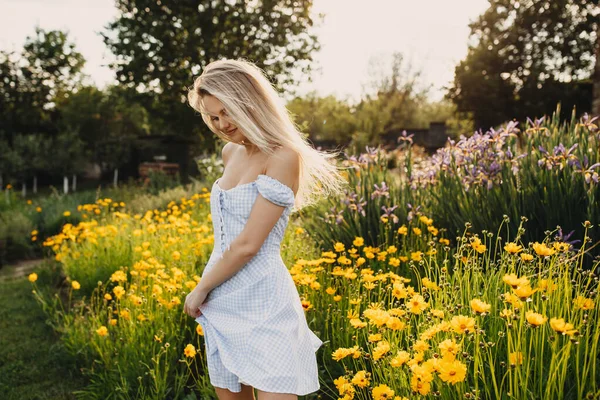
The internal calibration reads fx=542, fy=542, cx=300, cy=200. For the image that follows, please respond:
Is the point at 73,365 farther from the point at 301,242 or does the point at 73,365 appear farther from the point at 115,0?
the point at 115,0

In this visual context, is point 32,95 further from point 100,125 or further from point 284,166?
point 284,166

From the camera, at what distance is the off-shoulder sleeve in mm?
1904

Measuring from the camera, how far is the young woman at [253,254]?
1.93 meters

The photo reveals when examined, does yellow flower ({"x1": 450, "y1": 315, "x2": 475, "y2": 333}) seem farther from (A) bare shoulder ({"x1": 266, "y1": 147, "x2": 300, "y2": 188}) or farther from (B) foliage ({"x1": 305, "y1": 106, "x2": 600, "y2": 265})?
(B) foliage ({"x1": 305, "y1": 106, "x2": 600, "y2": 265})

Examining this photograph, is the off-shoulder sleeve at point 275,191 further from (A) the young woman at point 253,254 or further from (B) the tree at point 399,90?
(B) the tree at point 399,90

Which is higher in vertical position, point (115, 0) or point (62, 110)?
point (115, 0)

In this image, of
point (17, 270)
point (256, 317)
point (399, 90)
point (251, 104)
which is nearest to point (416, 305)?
point (256, 317)

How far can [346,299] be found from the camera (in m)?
3.36

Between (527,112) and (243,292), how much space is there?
78.0 ft

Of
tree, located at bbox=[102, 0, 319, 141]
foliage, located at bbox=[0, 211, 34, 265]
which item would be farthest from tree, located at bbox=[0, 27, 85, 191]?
foliage, located at bbox=[0, 211, 34, 265]

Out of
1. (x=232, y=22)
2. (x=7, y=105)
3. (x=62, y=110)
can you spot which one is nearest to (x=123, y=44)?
(x=232, y=22)

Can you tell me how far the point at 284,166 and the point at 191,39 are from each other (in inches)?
601

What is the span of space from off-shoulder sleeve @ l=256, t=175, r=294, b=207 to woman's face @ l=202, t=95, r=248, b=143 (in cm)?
25

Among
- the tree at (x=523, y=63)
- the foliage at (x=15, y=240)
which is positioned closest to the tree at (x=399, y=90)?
the tree at (x=523, y=63)
